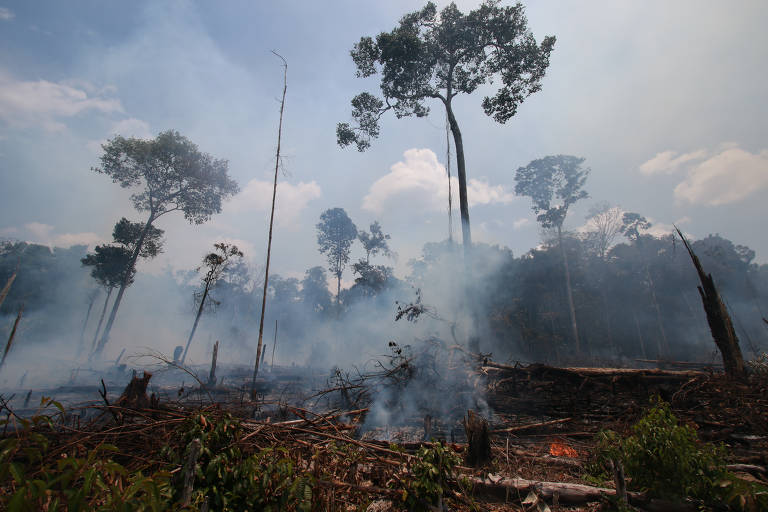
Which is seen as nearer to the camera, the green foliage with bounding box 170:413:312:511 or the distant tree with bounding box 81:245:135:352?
the green foliage with bounding box 170:413:312:511

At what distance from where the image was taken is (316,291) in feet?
161

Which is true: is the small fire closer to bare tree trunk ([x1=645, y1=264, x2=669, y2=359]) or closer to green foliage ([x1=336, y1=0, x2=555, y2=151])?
green foliage ([x1=336, y1=0, x2=555, y2=151])

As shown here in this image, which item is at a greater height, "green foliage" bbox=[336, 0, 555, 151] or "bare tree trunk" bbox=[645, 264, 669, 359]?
"green foliage" bbox=[336, 0, 555, 151]

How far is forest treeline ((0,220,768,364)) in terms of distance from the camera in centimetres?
2581

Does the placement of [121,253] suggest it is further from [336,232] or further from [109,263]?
[336,232]

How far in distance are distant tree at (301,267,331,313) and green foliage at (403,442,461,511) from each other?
44467mm

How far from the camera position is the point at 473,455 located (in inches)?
201

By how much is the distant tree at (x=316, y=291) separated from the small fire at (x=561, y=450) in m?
42.2

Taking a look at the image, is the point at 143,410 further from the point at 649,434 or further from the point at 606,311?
the point at 606,311

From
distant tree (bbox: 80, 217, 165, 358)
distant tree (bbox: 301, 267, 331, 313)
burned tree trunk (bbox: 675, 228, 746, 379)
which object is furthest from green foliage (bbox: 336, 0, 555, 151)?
distant tree (bbox: 301, 267, 331, 313)

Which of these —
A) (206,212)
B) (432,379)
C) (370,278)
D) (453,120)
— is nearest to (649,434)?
(432,379)

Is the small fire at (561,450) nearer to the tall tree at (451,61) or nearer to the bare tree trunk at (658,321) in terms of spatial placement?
the tall tree at (451,61)

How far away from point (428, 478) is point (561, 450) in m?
4.82

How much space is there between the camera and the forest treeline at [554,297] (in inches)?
1016
